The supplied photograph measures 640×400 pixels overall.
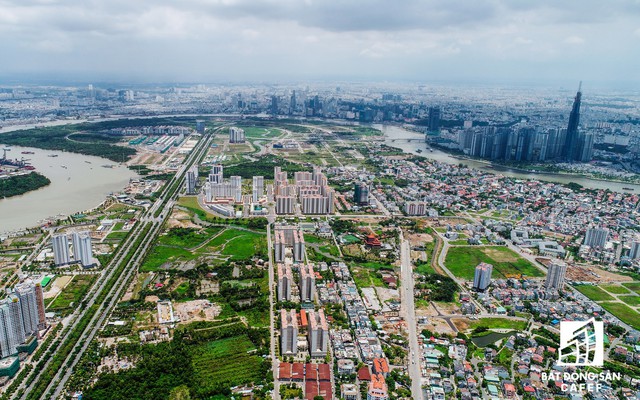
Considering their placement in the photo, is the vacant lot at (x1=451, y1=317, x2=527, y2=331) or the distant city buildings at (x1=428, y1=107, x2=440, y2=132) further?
the distant city buildings at (x1=428, y1=107, x2=440, y2=132)

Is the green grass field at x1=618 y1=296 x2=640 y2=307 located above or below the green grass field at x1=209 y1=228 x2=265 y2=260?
below

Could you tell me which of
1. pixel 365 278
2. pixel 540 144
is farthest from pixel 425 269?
pixel 540 144

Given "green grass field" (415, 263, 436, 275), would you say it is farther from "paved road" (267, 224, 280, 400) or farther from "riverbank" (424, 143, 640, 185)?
"riverbank" (424, 143, 640, 185)

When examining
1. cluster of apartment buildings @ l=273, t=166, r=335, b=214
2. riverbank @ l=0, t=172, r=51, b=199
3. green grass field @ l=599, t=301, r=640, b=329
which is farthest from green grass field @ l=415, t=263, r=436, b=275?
riverbank @ l=0, t=172, r=51, b=199

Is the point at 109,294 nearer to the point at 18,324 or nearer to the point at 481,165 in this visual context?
the point at 18,324

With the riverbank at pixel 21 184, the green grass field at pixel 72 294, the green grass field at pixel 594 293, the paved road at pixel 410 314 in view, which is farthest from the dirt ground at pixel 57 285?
the green grass field at pixel 594 293

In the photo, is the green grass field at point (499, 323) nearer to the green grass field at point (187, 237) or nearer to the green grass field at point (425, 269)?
the green grass field at point (425, 269)

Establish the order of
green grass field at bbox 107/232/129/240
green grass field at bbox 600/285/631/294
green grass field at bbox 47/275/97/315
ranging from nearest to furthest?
green grass field at bbox 47/275/97/315
green grass field at bbox 600/285/631/294
green grass field at bbox 107/232/129/240

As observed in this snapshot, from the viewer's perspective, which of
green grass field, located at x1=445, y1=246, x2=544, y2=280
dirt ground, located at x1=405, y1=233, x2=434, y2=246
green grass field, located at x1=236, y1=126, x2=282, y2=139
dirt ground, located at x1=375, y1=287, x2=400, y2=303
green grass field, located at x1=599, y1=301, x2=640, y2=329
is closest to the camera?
green grass field, located at x1=599, y1=301, x2=640, y2=329
